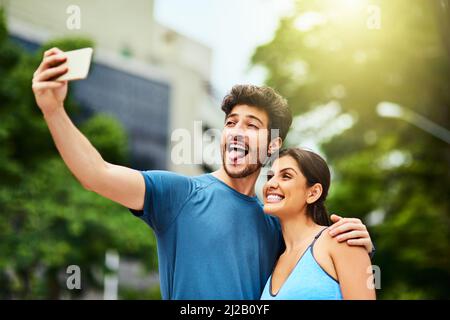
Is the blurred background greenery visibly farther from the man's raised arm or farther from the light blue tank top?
the man's raised arm

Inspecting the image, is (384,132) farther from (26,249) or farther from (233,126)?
(233,126)

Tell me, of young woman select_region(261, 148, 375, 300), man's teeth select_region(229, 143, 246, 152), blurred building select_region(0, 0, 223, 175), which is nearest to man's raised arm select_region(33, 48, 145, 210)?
man's teeth select_region(229, 143, 246, 152)

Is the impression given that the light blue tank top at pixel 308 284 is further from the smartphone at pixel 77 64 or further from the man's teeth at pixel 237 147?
the smartphone at pixel 77 64

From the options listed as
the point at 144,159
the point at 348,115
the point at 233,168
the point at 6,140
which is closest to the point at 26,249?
the point at 6,140

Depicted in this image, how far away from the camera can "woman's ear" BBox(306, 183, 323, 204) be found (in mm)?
2299

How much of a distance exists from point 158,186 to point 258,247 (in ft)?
1.24

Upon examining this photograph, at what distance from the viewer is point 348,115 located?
15.0 m

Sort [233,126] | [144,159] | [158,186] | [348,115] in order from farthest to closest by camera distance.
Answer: [144,159]
[348,115]
[233,126]
[158,186]

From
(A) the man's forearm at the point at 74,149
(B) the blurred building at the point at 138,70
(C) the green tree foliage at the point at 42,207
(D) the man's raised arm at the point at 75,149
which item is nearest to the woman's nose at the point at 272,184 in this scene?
(D) the man's raised arm at the point at 75,149

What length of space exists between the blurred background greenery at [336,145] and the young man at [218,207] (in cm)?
968

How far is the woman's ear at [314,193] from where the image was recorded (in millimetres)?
2299

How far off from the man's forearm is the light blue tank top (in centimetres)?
63

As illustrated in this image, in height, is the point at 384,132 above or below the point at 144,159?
below

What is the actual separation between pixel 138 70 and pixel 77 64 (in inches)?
1413
